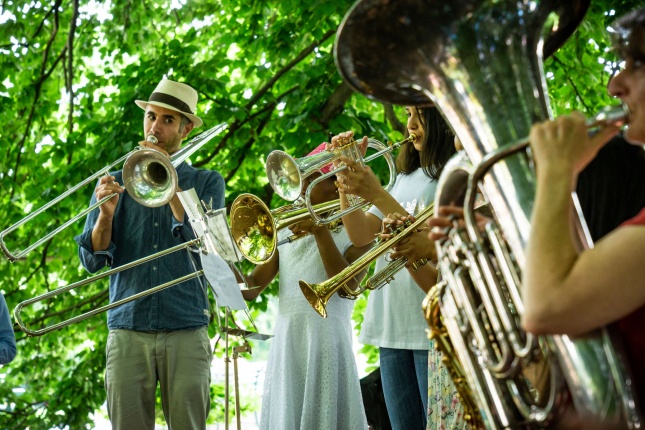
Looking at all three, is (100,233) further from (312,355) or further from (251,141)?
(251,141)

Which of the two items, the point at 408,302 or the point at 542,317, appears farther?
the point at 408,302

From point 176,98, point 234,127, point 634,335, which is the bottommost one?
point 634,335

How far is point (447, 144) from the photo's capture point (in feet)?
11.9

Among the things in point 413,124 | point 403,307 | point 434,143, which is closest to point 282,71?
point 413,124

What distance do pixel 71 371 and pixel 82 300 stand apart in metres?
0.64

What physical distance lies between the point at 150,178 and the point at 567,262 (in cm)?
286

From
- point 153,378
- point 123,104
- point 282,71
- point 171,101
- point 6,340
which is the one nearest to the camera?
point 153,378

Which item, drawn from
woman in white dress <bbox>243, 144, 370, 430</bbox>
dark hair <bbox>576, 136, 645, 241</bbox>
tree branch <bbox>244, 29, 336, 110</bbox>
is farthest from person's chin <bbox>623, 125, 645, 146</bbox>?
tree branch <bbox>244, 29, 336, 110</bbox>

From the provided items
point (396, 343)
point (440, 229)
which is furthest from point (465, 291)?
point (396, 343)

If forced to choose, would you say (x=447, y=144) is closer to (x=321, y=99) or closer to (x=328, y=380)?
(x=328, y=380)

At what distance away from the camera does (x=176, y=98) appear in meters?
4.55

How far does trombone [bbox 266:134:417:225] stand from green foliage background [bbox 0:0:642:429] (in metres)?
2.33

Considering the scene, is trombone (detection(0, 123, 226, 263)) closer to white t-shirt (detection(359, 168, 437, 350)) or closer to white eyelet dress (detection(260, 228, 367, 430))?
white eyelet dress (detection(260, 228, 367, 430))

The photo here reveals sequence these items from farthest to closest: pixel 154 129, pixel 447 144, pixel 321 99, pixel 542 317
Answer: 1. pixel 321 99
2. pixel 154 129
3. pixel 447 144
4. pixel 542 317
